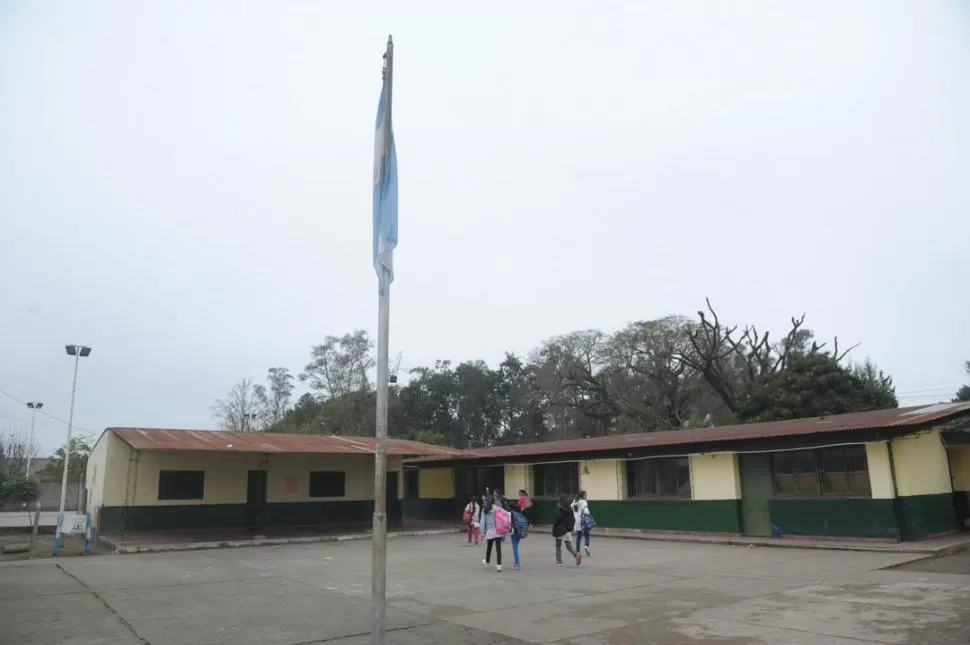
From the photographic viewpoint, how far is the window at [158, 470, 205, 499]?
73.9 feet

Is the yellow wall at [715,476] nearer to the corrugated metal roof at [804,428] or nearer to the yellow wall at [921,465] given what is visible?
the corrugated metal roof at [804,428]

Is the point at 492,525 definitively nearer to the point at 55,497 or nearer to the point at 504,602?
the point at 504,602

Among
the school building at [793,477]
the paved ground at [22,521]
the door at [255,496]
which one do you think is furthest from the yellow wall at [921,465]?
the paved ground at [22,521]

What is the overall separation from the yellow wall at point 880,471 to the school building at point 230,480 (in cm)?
1407

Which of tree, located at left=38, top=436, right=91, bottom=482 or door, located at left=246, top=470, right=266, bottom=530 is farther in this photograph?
tree, located at left=38, top=436, right=91, bottom=482

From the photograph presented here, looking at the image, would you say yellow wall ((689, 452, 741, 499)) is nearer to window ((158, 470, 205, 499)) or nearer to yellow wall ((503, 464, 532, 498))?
yellow wall ((503, 464, 532, 498))

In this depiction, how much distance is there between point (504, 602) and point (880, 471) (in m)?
11.0

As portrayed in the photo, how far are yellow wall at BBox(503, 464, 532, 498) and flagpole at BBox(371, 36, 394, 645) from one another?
66.5 ft

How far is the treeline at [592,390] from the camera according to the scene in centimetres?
3444

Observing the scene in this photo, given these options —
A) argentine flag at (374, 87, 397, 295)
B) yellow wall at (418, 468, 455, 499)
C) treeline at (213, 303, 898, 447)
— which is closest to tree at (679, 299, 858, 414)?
treeline at (213, 303, 898, 447)

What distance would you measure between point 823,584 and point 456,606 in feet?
19.2

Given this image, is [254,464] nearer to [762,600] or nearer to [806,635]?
[762,600]

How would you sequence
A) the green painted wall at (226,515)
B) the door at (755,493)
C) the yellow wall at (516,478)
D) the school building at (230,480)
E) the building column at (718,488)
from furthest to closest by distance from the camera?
the yellow wall at (516,478)
the school building at (230,480)
the green painted wall at (226,515)
the building column at (718,488)
the door at (755,493)

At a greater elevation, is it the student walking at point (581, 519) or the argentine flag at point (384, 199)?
the argentine flag at point (384, 199)
